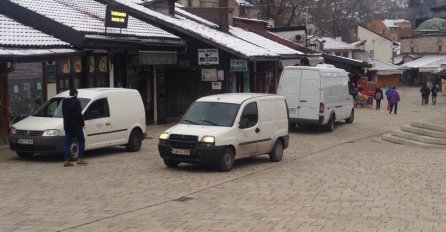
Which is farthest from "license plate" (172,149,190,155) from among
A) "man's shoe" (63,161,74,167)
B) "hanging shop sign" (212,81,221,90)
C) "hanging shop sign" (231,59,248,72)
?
"hanging shop sign" (212,81,221,90)

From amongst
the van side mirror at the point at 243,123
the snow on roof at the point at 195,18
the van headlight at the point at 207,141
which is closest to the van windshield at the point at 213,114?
the van side mirror at the point at 243,123

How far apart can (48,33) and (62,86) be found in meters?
1.89

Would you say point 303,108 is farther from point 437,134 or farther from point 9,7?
point 9,7

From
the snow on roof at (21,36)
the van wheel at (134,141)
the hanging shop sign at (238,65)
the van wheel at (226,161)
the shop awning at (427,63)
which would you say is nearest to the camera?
the van wheel at (226,161)

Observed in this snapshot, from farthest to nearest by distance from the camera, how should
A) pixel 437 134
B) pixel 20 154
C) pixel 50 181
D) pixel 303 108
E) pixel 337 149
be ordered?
pixel 303 108
pixel 437 134
pixel 337 149
pixel 20 154
pixel 50 181

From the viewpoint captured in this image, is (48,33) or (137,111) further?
(48,33)

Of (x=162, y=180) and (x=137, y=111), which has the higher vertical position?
(x=137, y=111)

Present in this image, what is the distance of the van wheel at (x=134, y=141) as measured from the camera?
1765 cm

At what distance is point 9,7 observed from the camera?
2062 centimetres

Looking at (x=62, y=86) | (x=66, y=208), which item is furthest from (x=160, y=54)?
(x=66, y=208)

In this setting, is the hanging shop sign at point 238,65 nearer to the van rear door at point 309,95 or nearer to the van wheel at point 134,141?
the van rear door at point 309,95

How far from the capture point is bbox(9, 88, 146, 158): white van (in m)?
15.1

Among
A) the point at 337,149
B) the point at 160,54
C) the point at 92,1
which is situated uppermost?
the point at 92,1

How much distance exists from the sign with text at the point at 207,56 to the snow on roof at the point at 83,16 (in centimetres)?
148
